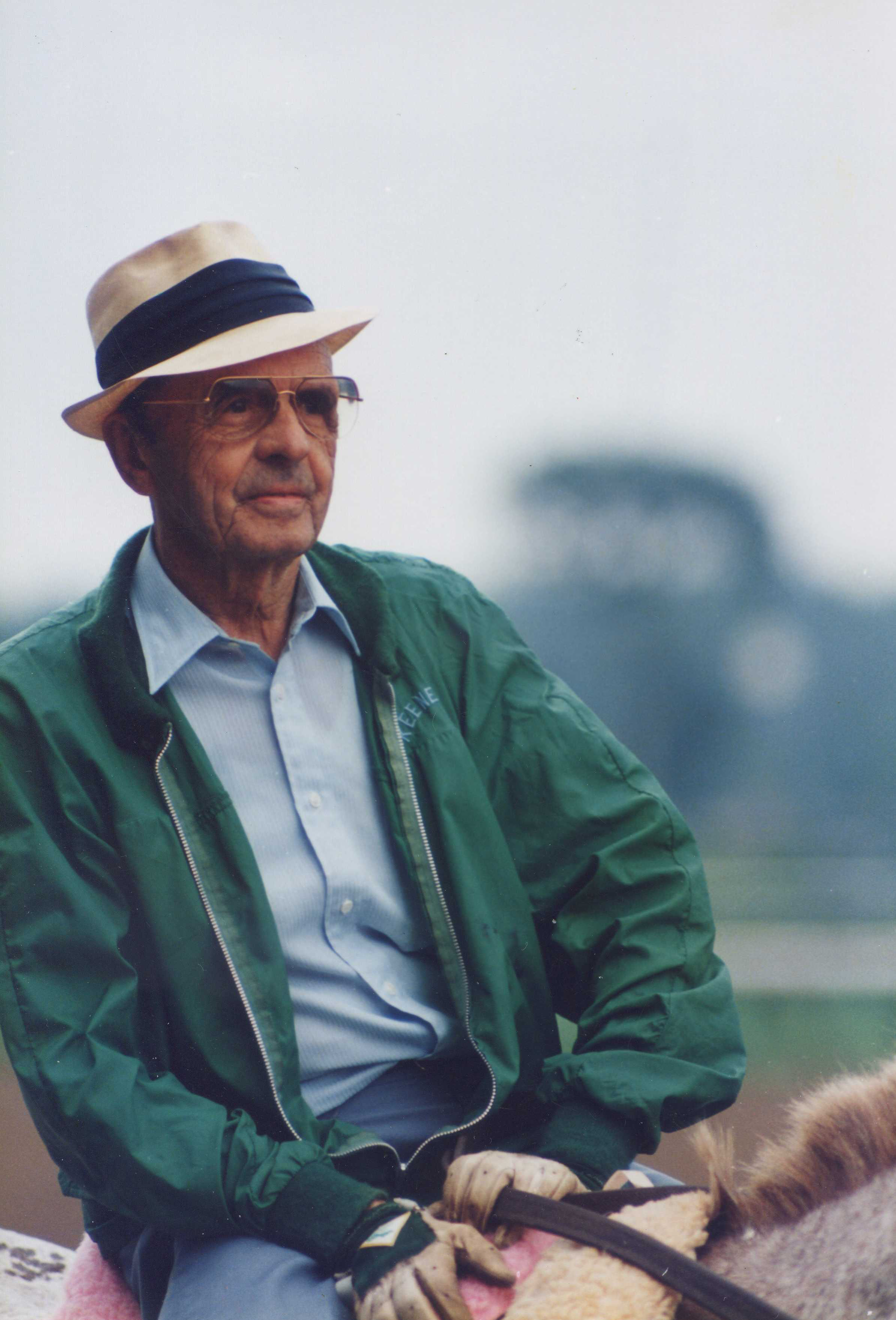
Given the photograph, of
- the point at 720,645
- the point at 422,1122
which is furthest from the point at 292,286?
the point at 720,645

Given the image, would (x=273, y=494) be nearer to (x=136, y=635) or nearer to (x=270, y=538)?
(x=270, y=538)

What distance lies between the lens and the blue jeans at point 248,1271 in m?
1.37

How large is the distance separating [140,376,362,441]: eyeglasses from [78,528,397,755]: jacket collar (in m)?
0.22

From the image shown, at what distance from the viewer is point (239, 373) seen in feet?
5.37

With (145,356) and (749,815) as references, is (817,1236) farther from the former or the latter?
(749,815)

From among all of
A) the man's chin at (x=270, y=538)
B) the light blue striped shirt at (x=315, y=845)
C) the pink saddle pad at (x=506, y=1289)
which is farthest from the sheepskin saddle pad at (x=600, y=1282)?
the man's chin at (x=270, y=538)

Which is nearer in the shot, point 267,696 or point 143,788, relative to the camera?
point 143,788

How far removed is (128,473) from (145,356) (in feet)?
0.64

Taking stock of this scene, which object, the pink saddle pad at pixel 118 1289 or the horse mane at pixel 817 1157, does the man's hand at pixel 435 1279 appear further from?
the horse mane at pixel 817 1157

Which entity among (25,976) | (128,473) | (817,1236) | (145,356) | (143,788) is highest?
(145,356)

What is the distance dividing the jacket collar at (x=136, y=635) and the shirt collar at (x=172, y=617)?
12 mm

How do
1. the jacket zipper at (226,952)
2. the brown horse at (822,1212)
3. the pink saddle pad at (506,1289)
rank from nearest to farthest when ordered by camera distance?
the brown horse at (822,1212), the pink saddle pad at (506,1289), the jacket zipper at (226,952)

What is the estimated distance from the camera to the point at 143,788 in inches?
60.1

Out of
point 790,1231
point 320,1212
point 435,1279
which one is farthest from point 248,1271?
point 790,1231
